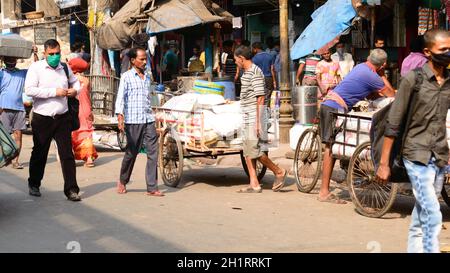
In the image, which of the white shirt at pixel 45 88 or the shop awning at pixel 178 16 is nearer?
the white shirt at pixel 45 88

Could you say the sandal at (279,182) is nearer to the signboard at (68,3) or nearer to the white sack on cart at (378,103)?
the white sack on cart at (378,103)

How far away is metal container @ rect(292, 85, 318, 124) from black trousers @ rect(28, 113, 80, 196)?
681 cm

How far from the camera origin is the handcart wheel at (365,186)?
28.0 ft

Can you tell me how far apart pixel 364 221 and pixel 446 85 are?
2948mm

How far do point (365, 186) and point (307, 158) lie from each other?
1689 mm

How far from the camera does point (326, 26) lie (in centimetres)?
1426

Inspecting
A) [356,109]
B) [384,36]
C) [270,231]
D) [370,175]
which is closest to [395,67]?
[384,36]

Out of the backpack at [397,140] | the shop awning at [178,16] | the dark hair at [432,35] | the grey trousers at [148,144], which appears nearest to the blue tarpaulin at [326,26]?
the shop awning at [178,16]

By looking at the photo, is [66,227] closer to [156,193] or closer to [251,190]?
[156,193]

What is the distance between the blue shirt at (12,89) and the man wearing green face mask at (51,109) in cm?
316

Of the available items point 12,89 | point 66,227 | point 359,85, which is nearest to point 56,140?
point 66,227

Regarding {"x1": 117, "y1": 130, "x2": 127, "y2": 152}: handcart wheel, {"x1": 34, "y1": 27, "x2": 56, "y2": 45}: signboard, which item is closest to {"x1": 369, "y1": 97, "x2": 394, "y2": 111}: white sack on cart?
{"x1": 117, "y1": 130, "x2": 127, "y2": 152}: handcart wheel

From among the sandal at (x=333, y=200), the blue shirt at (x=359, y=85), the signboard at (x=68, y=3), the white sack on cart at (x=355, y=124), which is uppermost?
the signboard at (x=68, y=3)

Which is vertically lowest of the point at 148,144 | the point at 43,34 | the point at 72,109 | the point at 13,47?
the point at 148,144
